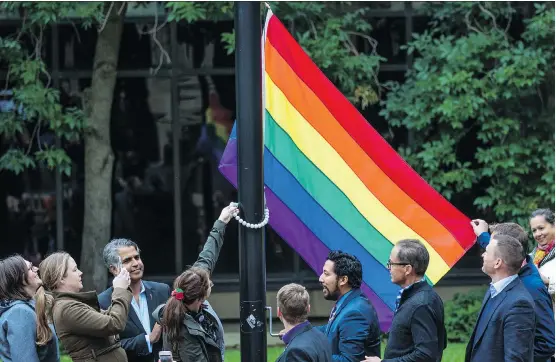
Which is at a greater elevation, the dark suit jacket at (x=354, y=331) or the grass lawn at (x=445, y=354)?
the dark suit jacket at (x=354, y=331)

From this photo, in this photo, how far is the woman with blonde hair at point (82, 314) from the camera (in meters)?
6.05

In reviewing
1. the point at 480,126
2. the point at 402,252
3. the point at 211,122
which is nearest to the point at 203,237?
the point at 211,122

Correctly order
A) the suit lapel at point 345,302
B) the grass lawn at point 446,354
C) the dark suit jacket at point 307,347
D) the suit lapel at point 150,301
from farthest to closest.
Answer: the grass lawn at point 446,354, the suit lapel at point 150,301, the suit lapel at point 345,302, the dark suit jacket at point 307,347

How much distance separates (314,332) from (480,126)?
843 cm

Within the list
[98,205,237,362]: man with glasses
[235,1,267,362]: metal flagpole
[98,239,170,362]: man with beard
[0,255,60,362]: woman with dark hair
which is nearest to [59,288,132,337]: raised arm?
[0,255,60,362]: woman with dark hair

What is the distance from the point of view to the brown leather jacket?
19.8ft

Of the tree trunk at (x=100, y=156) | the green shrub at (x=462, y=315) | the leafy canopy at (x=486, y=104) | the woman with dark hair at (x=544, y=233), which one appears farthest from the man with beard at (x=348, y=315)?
the tree trunk at (x=100, y=156)

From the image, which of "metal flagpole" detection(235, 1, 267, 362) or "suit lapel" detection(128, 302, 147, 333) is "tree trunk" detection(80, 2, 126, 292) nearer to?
"suit lapel" detection(128, 302, 147, 333)

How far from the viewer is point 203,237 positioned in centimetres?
1403

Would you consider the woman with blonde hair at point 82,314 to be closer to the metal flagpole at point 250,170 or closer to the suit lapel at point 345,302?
the metal flagpole at point 250,170

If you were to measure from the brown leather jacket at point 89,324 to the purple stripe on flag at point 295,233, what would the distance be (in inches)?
47.6

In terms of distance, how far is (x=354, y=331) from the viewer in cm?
621

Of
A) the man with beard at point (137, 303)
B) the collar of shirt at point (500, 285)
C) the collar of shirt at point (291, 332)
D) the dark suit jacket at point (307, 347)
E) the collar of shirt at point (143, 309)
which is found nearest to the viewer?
the dark suit jacket at point (307, 347)

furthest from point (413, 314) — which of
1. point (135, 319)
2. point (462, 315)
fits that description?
point (462, 315)
